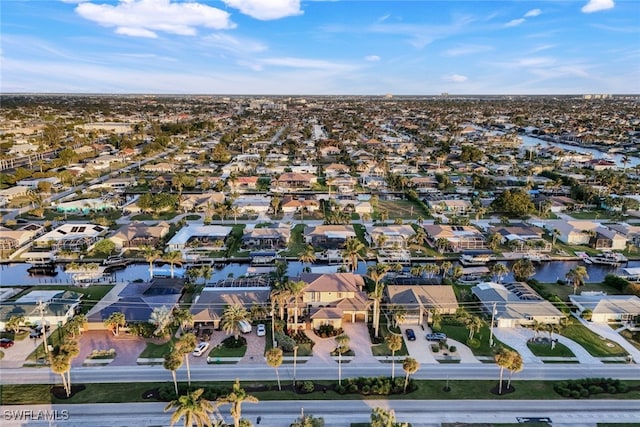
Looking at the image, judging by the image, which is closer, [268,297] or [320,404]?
[320,404]

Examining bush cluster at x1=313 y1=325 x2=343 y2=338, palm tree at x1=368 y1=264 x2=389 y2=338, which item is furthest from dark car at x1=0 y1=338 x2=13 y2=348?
palm tree at x1=368 y1=264 x2=389 y2=338

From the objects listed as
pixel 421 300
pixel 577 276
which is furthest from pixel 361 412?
pixel 577 276

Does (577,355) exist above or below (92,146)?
below

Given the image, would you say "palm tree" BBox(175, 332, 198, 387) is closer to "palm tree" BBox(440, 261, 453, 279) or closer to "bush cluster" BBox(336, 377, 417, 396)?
"bush cluster" BBox(336, 377, 417, 396)

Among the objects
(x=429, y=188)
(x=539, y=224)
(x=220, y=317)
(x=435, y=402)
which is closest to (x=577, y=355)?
(x=435, y=402)

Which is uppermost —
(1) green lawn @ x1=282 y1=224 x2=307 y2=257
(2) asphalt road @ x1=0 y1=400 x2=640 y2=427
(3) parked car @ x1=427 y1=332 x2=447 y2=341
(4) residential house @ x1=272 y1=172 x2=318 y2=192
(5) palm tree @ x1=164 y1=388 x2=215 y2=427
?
(4) residential house @ x1=272 y1=172 x2=318 y2=192

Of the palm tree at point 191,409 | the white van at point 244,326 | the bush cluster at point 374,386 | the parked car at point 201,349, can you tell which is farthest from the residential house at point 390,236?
the palm tree at point 191,409

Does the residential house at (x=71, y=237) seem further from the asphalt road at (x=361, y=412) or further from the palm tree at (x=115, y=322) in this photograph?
the asphalt road at (x=361, y=412)

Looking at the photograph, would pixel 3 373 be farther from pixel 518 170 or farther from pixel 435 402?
pixel 518 170
